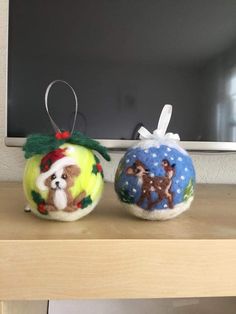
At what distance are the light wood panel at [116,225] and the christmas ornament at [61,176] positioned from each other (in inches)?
0.9

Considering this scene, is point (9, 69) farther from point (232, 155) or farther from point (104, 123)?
point (232, 155)

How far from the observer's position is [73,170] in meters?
0.42

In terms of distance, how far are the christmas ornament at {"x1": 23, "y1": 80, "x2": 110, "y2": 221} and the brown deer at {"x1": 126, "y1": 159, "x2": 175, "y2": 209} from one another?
55 mm

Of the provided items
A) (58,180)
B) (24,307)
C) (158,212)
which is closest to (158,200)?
(158,212)

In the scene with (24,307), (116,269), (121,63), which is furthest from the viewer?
(121,63)

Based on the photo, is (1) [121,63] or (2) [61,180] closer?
(2) [61,180]

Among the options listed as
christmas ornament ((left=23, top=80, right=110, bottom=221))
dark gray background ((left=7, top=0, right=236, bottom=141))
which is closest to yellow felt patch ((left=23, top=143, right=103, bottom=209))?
christmas ornament ((left=23, top=80, right=110, bottom=221))

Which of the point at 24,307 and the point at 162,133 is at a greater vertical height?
the point at 162,133

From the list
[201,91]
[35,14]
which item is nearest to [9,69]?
[35,14]

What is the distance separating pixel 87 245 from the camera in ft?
1.22

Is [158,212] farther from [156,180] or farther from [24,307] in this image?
[24,307]

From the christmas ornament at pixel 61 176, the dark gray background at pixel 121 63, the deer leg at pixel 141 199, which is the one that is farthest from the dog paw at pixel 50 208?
the dark gray background at pixel 121 63

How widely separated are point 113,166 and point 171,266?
0.42 metres

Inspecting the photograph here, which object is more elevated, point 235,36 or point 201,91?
point 235,36
